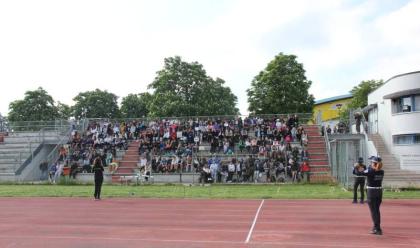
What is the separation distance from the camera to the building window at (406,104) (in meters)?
34.0

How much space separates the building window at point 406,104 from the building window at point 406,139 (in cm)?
171

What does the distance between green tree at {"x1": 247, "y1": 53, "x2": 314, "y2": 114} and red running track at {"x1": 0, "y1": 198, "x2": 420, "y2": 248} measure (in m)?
39.1

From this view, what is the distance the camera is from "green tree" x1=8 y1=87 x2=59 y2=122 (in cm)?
7894

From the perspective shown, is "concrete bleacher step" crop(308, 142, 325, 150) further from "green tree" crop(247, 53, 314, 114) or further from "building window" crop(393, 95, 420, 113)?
"green tree" crop(247, 53, 314, 114)

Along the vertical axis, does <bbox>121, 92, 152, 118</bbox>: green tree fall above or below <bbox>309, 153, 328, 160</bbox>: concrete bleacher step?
above

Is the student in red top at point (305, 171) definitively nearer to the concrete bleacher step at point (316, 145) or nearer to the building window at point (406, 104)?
the concrete bleacher step at point (316, 145)

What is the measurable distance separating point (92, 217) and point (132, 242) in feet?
15.8

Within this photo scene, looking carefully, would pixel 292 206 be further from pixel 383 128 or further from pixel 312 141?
pixel 383 128

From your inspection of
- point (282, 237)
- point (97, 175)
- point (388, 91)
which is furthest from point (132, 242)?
point (388, 91)

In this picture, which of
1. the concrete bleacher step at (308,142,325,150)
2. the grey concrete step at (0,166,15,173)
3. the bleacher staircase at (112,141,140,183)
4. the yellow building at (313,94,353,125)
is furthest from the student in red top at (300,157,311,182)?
the yellow building at (313,94,353,125)

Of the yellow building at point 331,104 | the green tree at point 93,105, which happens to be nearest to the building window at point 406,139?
the yellow building at point 331,104

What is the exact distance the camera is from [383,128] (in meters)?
37.6

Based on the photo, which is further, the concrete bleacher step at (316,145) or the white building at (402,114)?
the concrete bleacher step at (316,145)

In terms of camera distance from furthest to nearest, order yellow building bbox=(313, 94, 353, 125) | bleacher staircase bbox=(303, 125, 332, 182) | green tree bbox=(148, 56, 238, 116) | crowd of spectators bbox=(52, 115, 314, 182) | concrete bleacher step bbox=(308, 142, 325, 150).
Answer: yellow building bbox=(313, 94, 353, 125) < green tree bbox=(148, 56, 238, 116) < concrete bleacher step bbox=(308, 142, 325, 150) < crowd of spectators bbox=(52, 115, 314, 182) < bleacher staircase bbox=(303, 125, 332, 182)
